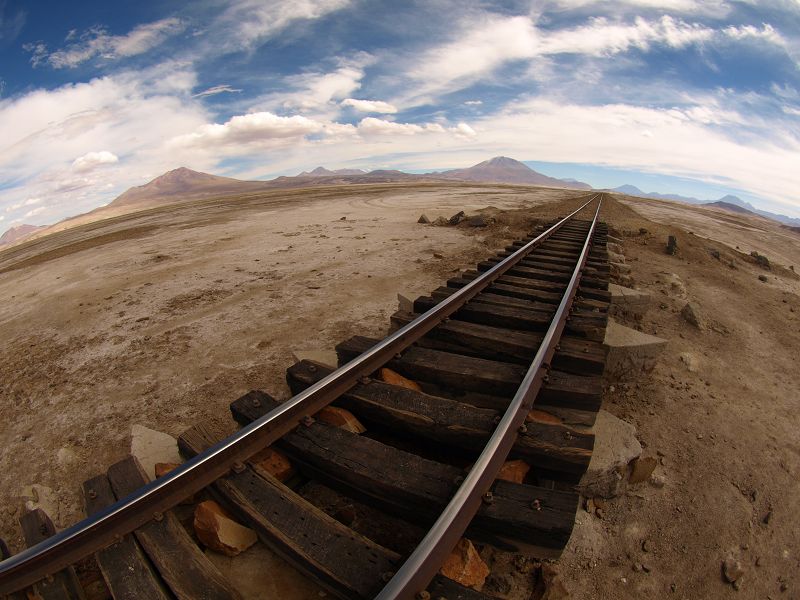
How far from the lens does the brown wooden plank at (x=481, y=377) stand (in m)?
2.81

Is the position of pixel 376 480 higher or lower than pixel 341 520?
higher

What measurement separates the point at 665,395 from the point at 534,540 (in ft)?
8.60

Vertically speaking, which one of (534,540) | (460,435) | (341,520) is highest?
(460,435)

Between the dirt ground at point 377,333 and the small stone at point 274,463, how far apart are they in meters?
1.10

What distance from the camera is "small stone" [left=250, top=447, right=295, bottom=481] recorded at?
2.25 meters

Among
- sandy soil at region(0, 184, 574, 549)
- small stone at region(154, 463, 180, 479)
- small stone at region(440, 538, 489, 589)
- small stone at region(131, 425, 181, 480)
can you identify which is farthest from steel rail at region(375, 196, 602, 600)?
sandy soil at region(0, 184, 574, 549)

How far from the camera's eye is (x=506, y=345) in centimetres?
355

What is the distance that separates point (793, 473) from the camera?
295 cm

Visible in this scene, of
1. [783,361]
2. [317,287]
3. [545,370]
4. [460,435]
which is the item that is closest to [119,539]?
[460,435]

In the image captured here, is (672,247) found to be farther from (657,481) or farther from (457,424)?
(457,424)

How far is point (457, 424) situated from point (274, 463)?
1082 mm

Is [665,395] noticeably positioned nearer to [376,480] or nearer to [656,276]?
[376,480]

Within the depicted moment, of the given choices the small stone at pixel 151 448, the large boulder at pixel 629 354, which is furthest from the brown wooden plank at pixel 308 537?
the large boulder at pixel 629 354

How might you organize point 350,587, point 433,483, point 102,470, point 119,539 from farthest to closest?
point 102,470 → point 433,483 → point 119,539 → point 350,587
